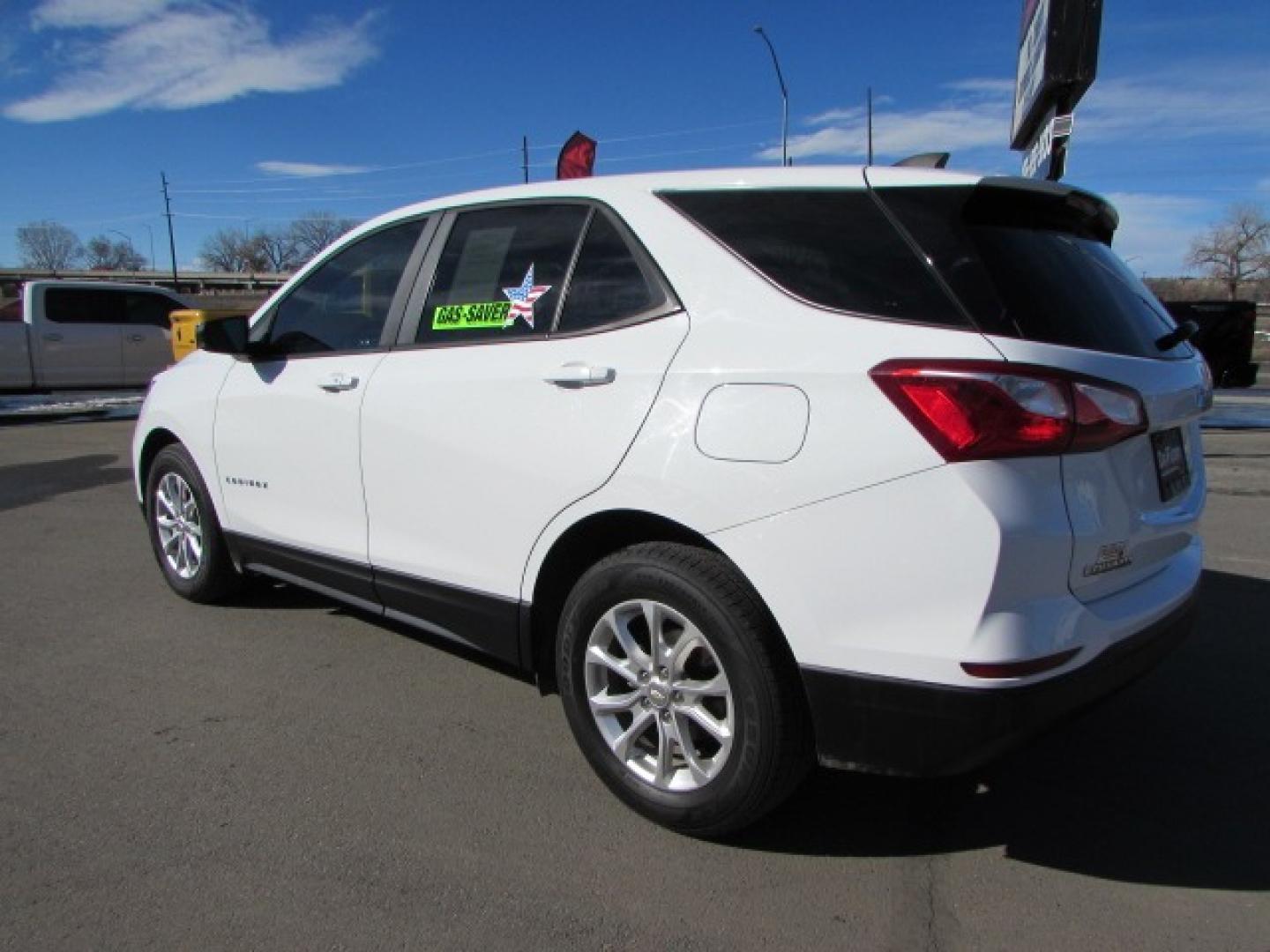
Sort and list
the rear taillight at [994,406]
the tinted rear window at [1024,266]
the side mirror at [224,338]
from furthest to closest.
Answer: the side mirror at [224,338] → the tinted rear window at [1024,266] → the rear taillight at [994,406]

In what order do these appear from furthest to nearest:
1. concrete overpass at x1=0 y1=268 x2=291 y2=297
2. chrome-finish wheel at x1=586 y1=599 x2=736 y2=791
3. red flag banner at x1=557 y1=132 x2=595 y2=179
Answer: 1. concrete overpass at x1=0 y1=268 x2=291 y2=297
2. red flag banner at x1=557 y1=132 x2=595 y2=179
3. chrome-finish wheel at x1=586 y1=599 x2=736 y2=791

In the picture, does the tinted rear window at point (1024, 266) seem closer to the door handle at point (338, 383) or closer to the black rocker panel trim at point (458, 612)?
the black rocker panel trim at point (458, 612)

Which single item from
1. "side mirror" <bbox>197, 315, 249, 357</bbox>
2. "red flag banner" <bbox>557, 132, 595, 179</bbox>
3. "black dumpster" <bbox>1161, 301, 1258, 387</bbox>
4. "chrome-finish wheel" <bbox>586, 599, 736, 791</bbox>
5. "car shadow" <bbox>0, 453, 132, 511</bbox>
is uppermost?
"red flag banner" <bbox>557, 132, 595, 179</bbox>

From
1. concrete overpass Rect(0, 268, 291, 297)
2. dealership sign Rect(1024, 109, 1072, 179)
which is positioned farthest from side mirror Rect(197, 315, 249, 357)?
concrete overpass Rect(0, 268, 291, 297)

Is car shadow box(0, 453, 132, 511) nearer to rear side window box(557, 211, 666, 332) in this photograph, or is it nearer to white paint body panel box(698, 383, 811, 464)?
rear side window box(557, 211, 666, 332)

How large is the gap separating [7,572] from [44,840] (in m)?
3.34

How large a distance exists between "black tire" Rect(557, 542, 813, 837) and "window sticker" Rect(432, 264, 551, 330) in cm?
90

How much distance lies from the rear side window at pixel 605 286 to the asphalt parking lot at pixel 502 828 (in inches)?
56.7

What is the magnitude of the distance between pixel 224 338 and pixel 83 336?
11.9 meters

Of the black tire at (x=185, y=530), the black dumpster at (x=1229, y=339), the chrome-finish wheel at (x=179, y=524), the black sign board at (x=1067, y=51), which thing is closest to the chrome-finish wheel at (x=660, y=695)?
the black tire at (x=185, y=530)

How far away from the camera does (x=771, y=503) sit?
226 cm

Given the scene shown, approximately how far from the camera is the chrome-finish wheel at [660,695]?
2.52 m

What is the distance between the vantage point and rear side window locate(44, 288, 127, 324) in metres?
13.7

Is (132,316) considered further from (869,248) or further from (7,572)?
(869,248)
